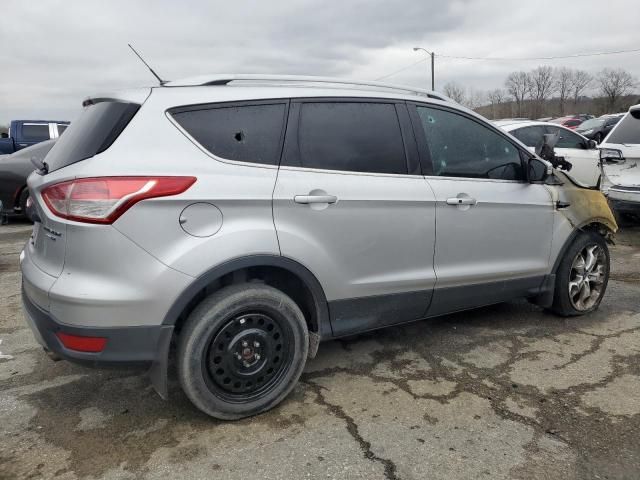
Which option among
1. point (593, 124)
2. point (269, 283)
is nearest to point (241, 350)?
point (269, 283)

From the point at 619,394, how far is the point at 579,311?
4.45 feet

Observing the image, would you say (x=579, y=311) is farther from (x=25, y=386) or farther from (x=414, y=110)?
(x=25, y=386)

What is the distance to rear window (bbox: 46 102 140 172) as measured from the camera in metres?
2.61

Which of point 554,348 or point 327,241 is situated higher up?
point 327,241

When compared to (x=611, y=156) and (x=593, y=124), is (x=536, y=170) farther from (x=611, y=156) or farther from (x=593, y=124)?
(x=593, y=124)

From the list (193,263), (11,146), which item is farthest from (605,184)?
(11,146)

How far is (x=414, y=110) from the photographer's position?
3.48 meters

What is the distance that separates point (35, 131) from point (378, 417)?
15.8 metres

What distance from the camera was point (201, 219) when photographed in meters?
2.58

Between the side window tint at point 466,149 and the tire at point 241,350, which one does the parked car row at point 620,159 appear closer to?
the side window tint at point 466,149

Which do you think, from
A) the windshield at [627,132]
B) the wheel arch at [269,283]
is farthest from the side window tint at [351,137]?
the windshield at [627,132]

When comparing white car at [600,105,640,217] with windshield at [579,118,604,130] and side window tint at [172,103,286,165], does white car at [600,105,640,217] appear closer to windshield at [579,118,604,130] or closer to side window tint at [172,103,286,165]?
side window tint at [172,103,286,165]

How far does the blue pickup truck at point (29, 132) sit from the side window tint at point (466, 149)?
14471mm

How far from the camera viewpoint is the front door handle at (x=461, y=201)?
3.45 m
